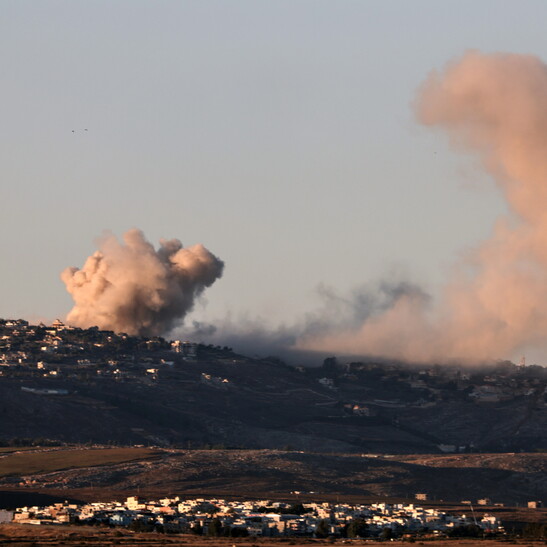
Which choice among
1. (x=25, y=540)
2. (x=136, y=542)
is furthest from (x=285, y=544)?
(x=25, y=540)

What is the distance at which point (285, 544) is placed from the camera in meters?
194

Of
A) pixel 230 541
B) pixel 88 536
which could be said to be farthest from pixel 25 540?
pixel 230 541

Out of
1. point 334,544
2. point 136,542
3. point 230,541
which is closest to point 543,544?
point 334,544

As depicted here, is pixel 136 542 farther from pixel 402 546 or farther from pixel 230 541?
pixel 402 546

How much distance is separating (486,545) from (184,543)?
39309mm

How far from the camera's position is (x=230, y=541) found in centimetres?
19725

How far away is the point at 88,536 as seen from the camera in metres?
195

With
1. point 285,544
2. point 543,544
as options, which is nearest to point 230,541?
point 285,544

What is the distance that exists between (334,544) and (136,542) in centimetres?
2576

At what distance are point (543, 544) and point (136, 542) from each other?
173 feet

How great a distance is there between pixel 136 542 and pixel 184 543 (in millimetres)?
6054

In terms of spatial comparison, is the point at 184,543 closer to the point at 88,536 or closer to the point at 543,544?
the point at 88,536

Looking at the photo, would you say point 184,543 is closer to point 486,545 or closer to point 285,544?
point 285,544

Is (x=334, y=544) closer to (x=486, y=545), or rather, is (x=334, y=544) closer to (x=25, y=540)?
(x=486, y=545)
